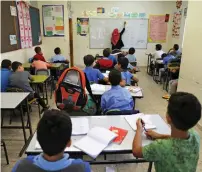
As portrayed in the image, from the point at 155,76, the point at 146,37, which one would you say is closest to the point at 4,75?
the point at 155,76

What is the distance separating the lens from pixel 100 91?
2762 mm

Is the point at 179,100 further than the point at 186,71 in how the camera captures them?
No

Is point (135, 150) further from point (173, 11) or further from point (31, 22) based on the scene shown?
point (173, 11)

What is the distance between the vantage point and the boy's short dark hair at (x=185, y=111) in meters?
1.07

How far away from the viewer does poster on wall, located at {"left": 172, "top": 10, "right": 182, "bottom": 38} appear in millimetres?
7230

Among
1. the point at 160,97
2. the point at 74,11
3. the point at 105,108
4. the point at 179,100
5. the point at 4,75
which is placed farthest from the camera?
the point at 74,11

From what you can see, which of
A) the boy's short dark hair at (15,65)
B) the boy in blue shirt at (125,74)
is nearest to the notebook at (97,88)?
the boy in blue shirt at (125,74)

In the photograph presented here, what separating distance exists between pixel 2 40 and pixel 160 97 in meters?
3.74

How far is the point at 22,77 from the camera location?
311 cm

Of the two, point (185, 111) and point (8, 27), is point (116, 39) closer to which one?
point (8, 27)

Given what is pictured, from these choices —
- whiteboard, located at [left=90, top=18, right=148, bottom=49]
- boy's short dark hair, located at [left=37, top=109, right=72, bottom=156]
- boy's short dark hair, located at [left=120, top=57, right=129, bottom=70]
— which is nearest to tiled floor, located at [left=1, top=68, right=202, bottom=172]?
boy's short dark hair, located at [left=120, top=57, right=129, bottom=70]

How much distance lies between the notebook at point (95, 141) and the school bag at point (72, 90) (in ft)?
2.35

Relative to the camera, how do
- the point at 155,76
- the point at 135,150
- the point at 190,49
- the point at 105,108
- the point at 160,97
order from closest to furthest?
the point at 135,150 → the point at 105,108 → the point at 190,49 → the point at 160,97 → the point at 155,76

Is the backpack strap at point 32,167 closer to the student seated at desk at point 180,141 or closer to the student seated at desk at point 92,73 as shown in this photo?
the student seated at desk at point 180,141
